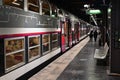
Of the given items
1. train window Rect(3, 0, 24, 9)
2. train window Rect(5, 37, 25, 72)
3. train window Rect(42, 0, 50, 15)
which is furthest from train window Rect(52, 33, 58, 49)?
train window Rect(3, 0, 24, 9)

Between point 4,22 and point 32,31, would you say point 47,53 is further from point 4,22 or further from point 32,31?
point 4,22

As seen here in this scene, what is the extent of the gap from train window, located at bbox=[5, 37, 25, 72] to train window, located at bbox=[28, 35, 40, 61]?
0.71m

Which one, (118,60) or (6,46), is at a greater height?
(6,46)

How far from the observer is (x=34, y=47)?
843cm

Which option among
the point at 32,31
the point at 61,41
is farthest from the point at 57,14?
the point at 32,31

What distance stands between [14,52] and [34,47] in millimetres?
1944

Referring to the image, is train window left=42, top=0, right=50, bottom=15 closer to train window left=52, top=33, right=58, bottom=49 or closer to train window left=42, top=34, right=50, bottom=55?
train window left=42, top=34, right=50, bottom=55

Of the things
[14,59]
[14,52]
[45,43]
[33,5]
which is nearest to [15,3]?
[14,52]

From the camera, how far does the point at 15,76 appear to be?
21.3 ft

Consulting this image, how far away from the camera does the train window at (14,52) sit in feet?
20.0

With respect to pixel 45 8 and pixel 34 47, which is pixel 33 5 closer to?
pixel 34 47

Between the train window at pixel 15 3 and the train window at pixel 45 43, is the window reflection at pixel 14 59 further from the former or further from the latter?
the train window at pixel 45 43

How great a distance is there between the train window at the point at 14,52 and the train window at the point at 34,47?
2.31 ft

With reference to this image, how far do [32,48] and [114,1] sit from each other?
10.1 ft
